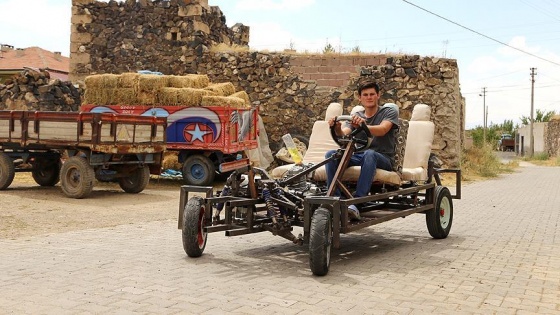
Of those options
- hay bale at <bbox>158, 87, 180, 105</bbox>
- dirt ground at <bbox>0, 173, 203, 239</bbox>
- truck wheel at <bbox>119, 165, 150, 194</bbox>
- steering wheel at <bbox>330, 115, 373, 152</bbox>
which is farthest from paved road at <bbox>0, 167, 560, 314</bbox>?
hay bale at <bbox>158, 87, 180, 105</bbox>

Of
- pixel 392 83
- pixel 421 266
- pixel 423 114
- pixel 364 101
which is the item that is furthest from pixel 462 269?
pixel 392 83

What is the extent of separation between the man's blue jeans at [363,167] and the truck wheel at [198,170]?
7.95m

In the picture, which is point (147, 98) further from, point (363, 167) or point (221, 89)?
point (363, 167)

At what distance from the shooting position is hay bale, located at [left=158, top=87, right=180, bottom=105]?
15563mm

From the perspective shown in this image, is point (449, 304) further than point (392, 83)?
No

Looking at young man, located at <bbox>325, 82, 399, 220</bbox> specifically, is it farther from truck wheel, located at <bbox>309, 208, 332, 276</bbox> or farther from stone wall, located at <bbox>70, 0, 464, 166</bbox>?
stone wall, located at <bbox>70, 0, 464, 166</bbox>

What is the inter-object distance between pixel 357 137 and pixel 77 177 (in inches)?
273

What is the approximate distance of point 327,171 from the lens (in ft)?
22.5

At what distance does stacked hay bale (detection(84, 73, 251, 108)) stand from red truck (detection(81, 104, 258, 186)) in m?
0.31

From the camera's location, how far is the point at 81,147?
12.2 meters

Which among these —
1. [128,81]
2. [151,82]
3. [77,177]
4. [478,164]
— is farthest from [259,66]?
[478,164]

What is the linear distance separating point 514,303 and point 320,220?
1749 mm

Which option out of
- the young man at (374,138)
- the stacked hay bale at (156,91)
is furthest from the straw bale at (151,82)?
the young man at (374,138)

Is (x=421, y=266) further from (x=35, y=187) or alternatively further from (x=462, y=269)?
(x=35, y=187)
